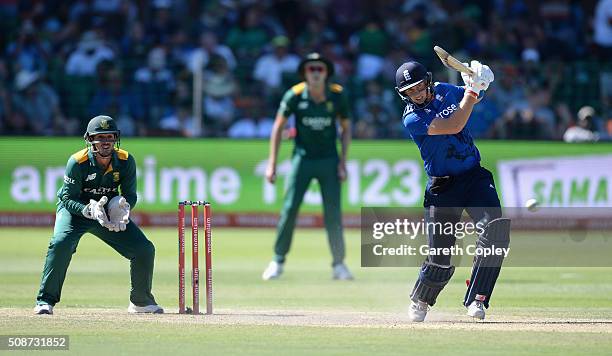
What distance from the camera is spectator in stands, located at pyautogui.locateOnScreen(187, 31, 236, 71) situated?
23.0m

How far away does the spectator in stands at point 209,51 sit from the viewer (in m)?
23.0

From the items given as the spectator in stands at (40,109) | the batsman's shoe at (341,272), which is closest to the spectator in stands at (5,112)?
the spectator in stands at (40,109)

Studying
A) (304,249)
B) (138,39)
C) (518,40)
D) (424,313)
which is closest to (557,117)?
(518,40)

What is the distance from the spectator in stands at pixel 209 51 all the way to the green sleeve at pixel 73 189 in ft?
38.2

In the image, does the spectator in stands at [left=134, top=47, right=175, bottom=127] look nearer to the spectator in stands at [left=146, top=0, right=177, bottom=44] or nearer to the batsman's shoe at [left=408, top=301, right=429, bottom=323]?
the spectator in stands at [left=146, top=0, right=177, bottom=44]

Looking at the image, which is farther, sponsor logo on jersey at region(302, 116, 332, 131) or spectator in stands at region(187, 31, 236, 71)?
spectator in stands at region(187, 31, 236, 71)

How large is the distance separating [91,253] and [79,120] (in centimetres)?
467

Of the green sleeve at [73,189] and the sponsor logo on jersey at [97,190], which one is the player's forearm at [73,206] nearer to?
the green sleeve at [73,189]

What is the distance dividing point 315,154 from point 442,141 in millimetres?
4716

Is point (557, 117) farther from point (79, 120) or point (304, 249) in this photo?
point (79, 120)

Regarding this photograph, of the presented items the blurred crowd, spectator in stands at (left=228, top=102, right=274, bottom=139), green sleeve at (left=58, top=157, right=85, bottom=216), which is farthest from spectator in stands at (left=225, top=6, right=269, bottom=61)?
green sleeve at (left=58, top=157, right=85, bottom=216)

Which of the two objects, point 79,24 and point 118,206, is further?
point 79,24

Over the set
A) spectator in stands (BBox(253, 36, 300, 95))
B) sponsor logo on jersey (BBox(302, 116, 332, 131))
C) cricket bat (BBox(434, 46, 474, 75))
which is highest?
spectator in stands (BBox(253, 36, 300, 95))

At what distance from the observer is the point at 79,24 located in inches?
981
